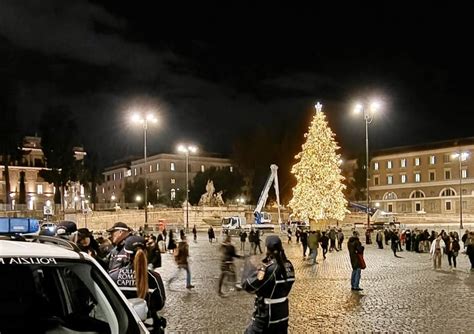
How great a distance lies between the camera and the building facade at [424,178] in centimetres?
9656

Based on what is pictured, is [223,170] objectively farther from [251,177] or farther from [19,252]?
[19,252]

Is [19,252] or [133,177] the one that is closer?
[19,252]

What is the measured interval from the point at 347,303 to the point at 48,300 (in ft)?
37.4

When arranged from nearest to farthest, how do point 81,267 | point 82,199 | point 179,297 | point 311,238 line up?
point 81,267, point 179,297, point 311,238, point 82,199

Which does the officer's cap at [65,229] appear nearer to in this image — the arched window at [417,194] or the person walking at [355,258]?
the person walking at [355,258]

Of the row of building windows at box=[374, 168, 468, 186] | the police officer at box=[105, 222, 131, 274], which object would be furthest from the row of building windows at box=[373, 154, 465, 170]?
the police officer at box=[105, 222, 131, 274]

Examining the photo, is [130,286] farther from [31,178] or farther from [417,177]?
[31,178]

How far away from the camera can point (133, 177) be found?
135000mm

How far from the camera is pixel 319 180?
49.0 m

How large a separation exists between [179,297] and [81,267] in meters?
12.7

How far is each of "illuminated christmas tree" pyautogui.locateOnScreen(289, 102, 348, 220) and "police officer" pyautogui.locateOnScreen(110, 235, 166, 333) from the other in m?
42.6

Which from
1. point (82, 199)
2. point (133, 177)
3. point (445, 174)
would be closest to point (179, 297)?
point (82, 199)

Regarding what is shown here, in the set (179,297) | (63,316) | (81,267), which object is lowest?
(179,297)

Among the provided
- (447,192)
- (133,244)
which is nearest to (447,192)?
(447,192)
